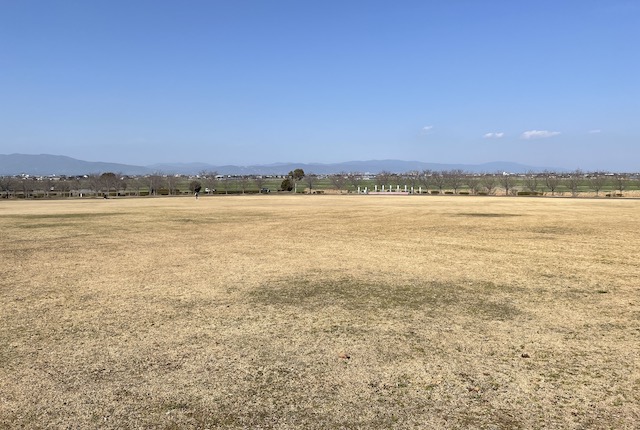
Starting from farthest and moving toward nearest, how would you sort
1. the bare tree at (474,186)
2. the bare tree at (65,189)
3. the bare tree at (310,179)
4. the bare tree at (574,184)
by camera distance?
the bare tree at (310,179) < the bare tree at (474,186) < the bare tree at (65,189) < the bare tree at (574,184)

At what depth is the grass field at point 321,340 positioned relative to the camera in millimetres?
5527

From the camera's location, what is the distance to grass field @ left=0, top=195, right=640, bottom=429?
553 centimetres

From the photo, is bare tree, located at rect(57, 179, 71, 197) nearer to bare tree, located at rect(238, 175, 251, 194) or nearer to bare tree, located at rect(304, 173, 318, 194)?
bare tree, located at rect(238, 175, 251, 194)

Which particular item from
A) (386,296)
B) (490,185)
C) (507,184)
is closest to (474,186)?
(490,185)

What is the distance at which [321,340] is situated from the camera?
7898 millimetres

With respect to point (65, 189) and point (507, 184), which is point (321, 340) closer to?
point (507, 184)

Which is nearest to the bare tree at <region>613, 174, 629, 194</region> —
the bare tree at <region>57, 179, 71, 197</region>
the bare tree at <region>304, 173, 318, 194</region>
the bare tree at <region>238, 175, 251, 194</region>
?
the bare tree at <region>304, 173, 318, 194</region>

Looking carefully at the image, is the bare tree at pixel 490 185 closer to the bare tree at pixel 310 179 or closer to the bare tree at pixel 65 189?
the bare tree at pixel 310 179

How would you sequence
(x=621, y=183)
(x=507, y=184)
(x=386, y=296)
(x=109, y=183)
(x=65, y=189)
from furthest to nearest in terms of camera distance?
(x=109, y=183) < (x=65, y=189) < (x=507, y=184) < (x=621, y=183) < (x=386, y=296)

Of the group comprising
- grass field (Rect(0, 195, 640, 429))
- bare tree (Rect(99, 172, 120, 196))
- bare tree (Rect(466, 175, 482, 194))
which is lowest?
grass field (Rect(0, 195, 640, 429))

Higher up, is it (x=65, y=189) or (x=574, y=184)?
(x=65, y=189)

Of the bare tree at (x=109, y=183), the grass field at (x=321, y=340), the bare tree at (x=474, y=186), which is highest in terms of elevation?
the bare tree at (x=109, y=183)

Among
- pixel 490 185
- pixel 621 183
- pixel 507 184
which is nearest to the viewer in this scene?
pixel 621 183

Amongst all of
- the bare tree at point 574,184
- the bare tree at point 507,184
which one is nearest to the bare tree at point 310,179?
the bare tree at point 507,184
